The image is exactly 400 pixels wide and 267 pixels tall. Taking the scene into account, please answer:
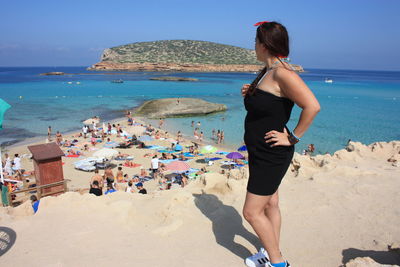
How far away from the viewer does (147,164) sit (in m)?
15.9

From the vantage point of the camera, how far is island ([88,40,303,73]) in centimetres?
12531

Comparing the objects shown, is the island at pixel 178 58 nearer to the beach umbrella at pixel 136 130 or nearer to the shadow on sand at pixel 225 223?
the beach umbrella at pixel 136 130

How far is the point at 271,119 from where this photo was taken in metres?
2.41

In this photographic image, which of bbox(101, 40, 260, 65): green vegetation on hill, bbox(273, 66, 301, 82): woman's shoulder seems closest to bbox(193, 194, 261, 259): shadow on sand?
bbox(273, 66, 301, 82): woman's shoulder

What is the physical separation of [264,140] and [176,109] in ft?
105

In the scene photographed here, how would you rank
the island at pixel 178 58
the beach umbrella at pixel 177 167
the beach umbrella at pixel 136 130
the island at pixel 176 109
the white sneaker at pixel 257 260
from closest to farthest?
1. the white sneaker at pixel 257 260
2. the beach umbrella at pixel 177 167
3. the beach umbrella at pixel 136 130
4. the island at pixel 176 109
5. the island at pixel 178 58

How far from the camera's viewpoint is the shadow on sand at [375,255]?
2730mm

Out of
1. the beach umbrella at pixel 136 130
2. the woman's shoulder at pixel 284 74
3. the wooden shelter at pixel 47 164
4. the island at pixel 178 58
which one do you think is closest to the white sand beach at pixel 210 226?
the woman's shoulder at pixel 284 74

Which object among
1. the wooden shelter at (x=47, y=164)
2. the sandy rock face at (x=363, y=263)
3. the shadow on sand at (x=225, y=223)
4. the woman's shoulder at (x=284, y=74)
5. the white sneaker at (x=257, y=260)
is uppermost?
the woman's shoulder at (x=284, y=74)

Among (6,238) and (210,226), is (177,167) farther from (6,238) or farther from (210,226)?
(6,238)

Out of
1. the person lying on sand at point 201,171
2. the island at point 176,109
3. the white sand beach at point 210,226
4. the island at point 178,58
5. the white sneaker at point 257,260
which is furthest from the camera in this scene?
the island at point 178,58

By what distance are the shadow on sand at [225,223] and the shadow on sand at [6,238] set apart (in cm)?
237

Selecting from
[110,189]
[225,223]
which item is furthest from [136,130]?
[225,223]

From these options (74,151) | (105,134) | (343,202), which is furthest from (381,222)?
(105,134)
